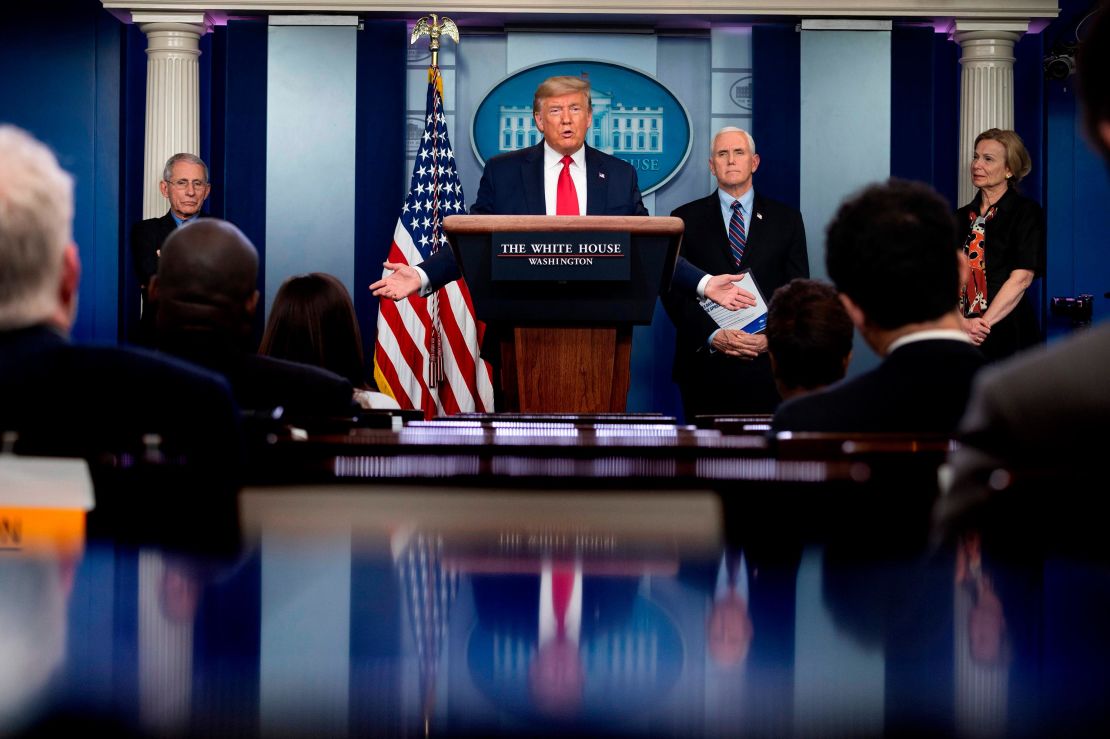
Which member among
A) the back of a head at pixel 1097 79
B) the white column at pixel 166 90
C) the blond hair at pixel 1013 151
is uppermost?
the white column at pixel 166 90

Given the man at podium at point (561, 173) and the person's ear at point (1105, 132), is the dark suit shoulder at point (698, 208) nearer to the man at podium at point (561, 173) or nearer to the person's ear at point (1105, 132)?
the man at podium at point (561, 173)

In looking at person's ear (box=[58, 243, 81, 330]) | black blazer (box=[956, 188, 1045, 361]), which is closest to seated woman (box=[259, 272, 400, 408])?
person's ear (box=[58, 243, 81, 330])

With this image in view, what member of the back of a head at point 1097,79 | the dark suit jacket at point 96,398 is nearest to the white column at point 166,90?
the dark suit jacket at point 96,398

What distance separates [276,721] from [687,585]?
327 mm

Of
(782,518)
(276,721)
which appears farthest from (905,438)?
(276,721)

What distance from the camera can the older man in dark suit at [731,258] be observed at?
16.8 ft

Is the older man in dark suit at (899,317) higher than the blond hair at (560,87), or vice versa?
the blond hair at (560,87)

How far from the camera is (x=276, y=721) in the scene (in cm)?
80

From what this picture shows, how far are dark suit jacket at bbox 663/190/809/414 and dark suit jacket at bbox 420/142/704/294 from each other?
0.50 meters

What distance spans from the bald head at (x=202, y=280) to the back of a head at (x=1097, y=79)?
1.48 m

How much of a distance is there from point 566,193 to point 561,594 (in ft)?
13.2

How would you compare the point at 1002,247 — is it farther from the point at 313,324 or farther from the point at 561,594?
the point at 561,594

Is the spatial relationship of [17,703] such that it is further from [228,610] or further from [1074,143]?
[1074,143]

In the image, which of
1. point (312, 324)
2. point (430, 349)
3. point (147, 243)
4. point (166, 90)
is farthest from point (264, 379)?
point (166, 90)
